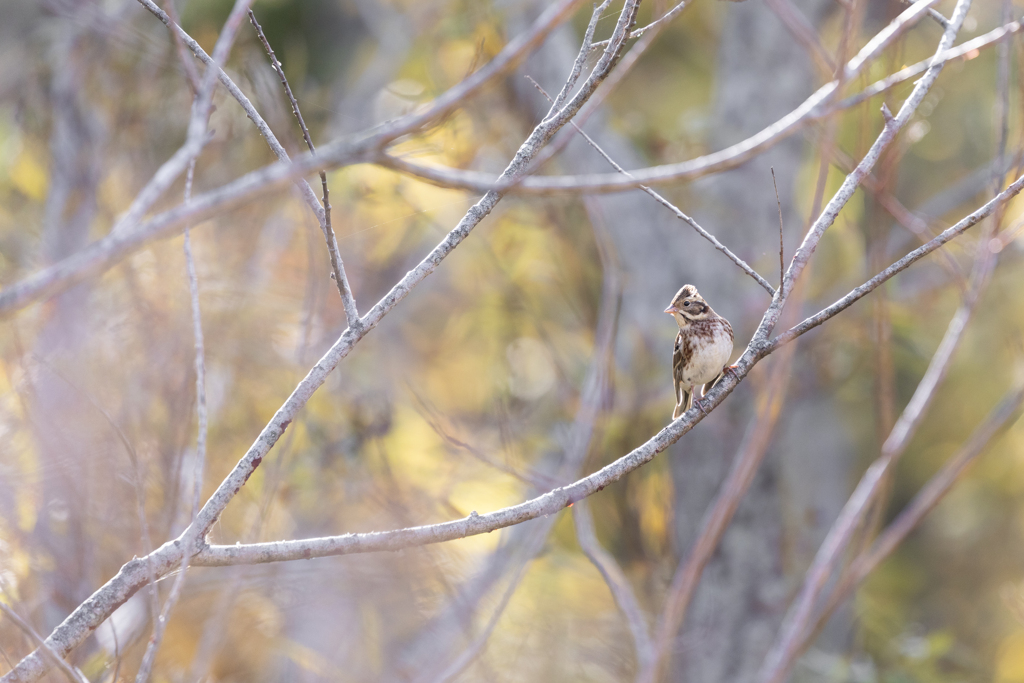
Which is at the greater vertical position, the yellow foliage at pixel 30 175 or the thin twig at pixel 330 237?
the yellow foliage at pixel 30 175

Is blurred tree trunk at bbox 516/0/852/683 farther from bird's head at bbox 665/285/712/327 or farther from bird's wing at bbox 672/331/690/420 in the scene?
bird's head at bbox 665/285/712/327

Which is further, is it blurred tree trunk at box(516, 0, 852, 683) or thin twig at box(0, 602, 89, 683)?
blurred tree trunk at box(516, 0, 852, 683)

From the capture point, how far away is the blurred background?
11.3 feet

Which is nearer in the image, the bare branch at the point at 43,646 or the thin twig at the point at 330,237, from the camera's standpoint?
the bare branch at the point at 43,646

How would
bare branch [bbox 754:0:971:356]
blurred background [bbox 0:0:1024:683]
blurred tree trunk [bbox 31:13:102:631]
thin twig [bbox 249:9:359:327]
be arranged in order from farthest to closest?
blurred background [bbox 0:0:1024:683]
blurred tree trunk [bbox 31:13:102:631]
bare branch [bbox 754:0:971:356]
thin twig [bbox 249:9:359:327]

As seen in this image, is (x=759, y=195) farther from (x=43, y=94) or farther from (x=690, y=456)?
(x=43, y=94)

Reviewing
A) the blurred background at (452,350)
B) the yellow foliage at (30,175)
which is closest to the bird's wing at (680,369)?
the blurred background at (452,350)

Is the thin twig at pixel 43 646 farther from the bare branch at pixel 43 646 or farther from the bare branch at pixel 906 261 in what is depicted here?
the bare branch at pixel 906 261

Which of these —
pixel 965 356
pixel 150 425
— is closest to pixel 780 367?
pixel 150 425

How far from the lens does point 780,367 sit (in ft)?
7.39

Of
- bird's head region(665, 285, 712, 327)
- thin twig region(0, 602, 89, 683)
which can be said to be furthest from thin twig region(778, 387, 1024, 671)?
thin twig region(0, 602, 89, 683)

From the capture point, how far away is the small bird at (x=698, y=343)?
3338 mm

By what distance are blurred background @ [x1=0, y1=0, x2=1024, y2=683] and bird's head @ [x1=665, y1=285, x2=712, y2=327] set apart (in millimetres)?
309

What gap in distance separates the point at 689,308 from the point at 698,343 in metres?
0.22
